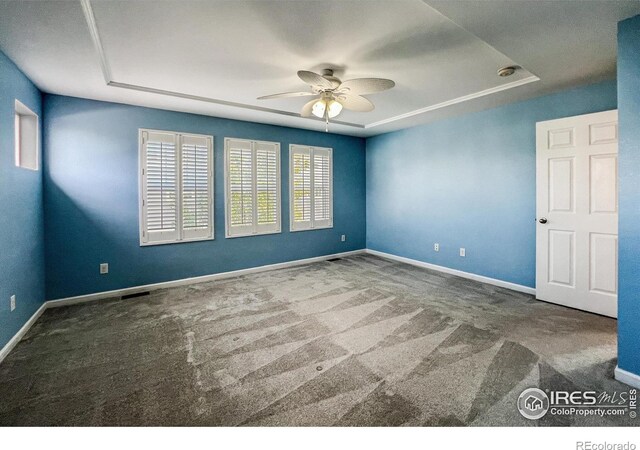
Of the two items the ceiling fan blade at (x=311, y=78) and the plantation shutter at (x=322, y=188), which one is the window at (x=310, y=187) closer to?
the plantation shutter at (x=322, y=188)

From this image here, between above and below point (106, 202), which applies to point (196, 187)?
above

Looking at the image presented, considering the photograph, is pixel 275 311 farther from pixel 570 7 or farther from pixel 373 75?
pixel 570 7

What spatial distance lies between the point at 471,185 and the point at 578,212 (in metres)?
1.43

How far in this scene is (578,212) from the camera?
313 cm

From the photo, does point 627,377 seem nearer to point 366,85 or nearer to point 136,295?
point 366,85

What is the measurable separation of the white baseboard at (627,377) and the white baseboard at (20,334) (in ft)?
15.1

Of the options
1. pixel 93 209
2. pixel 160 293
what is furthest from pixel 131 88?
pixel 160 293

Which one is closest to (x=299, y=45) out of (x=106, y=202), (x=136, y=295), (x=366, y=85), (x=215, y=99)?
(x=366, y=85)

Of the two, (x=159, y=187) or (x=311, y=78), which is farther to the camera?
(x=159, y=187)

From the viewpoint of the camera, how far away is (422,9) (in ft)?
6.28

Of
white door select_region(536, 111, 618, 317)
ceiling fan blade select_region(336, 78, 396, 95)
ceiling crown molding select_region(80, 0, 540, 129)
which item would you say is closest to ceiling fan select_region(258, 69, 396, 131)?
ceiling fan blade select_region(336, 78, 396, 95)

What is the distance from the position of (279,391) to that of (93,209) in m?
3.39

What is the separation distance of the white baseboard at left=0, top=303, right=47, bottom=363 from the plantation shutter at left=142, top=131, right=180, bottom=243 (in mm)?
1300

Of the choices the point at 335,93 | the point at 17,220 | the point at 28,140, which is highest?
the point at 335,93
